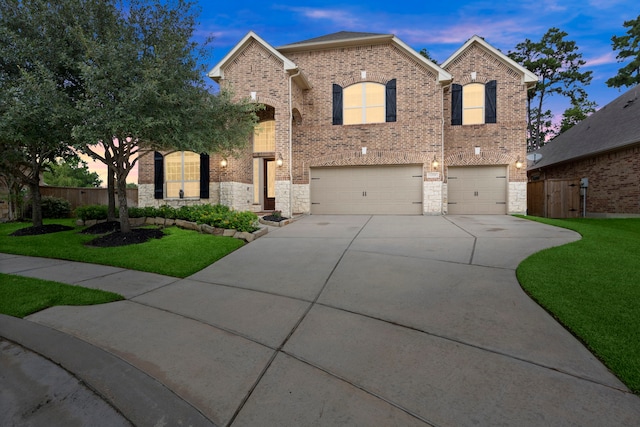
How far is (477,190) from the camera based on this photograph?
13.6 m

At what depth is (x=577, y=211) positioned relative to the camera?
14.1 m

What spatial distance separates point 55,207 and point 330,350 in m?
16.8

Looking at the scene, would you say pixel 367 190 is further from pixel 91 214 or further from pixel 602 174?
pixel 602 174

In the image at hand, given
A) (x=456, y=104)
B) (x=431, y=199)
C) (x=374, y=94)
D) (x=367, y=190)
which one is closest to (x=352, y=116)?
(x=374, y=94)

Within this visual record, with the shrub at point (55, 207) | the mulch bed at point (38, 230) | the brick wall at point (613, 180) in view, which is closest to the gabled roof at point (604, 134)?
the brick wall at point (613, 180)

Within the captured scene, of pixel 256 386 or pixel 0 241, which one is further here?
pixel 0 241

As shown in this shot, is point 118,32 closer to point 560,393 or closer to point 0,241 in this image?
point 0,241

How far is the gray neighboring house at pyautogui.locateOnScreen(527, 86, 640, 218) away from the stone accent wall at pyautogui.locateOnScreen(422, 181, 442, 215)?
18.5 ft

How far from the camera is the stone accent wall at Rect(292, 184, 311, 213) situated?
45.0ft

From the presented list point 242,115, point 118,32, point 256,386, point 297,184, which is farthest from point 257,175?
point 256,386

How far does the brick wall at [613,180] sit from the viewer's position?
1291 centimetres

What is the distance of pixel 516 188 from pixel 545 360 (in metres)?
13.0

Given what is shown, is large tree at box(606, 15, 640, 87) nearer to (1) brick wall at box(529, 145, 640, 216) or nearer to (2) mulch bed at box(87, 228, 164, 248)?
(1) brick wall at box(529, 145, 640, 216)

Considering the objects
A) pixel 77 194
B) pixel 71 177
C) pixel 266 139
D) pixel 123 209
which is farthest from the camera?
pixel 71 177
